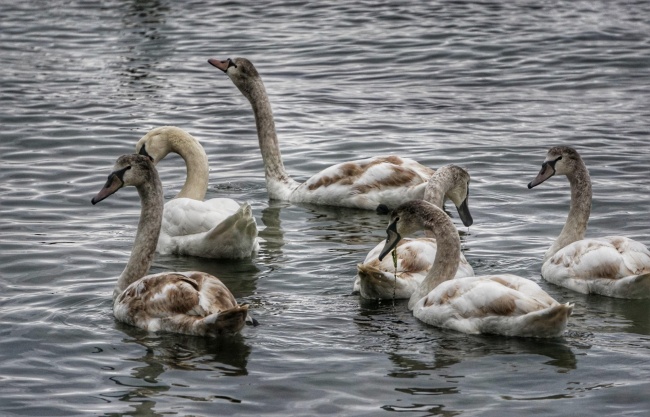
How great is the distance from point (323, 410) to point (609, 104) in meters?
11.2

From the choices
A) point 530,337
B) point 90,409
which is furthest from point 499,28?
point 90,409

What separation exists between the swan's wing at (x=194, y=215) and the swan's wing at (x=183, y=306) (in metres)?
2.24

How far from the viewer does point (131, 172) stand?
9812 millimetres

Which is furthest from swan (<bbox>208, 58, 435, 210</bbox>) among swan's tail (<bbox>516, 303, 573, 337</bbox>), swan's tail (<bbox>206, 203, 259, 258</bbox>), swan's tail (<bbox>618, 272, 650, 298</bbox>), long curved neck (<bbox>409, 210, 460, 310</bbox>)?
swan's tail (<bbox>516, 303, 573, 337</bbox>)

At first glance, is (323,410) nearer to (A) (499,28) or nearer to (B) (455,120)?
(B) (455,120)

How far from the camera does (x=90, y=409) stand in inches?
300

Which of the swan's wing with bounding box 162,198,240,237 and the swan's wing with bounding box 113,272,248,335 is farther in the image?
the swan's wing with bounding box 162,198,240,237

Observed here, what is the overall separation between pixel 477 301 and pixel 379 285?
41.7 inches

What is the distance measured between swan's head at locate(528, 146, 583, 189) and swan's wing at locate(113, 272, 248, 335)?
3.29 metres

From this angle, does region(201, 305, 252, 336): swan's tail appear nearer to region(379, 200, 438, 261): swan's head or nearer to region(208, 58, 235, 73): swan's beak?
region(379, 200, 438, 261): swan's head

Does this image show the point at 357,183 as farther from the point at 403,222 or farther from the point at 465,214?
the point at 403,222

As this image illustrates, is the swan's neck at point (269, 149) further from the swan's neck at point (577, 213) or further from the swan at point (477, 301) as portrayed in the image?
the swan at point (477, 301)

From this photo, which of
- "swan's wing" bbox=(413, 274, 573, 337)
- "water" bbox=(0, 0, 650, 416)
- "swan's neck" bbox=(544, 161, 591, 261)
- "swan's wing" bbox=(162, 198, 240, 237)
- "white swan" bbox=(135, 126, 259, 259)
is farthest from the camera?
"swan's wing" bbox=(162, 198, 240, 237)

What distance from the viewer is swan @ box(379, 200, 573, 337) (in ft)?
27.9
